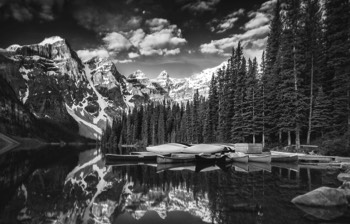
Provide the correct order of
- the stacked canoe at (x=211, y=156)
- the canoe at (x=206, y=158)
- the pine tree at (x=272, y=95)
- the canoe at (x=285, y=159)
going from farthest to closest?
the pine tree at (x=272, y=95) < the canoe at (x=206, y=158) < the stacked canoe at (x=211, y=156) < the canoe at (x=285, y=159)

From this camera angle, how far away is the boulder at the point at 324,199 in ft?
31.3

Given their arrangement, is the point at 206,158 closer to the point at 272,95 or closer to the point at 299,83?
the point at 299,83

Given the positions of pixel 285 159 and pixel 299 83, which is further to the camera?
pixel 299 83

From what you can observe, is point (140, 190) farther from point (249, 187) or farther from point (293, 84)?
point (293, 84)

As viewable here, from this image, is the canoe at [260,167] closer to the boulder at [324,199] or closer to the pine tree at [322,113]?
the boulder at [324,199]

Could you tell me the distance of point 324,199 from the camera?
9.59 meters

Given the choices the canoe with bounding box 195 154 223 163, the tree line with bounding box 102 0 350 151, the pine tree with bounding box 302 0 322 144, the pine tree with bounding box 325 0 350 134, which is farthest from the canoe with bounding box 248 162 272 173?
the pine tree with bounding box 302 0 322 144

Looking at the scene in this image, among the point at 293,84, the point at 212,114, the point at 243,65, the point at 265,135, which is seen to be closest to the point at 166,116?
the point at 212,114

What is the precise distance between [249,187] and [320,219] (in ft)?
18.8

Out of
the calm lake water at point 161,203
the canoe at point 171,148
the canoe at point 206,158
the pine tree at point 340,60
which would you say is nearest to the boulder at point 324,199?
the calm lake water at point 161,203

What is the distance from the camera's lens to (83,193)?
13.2 metres

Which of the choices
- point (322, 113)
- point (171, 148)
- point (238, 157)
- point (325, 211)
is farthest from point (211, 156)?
point (325, 211)

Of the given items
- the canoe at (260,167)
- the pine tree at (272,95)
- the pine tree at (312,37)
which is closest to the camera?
the canoe at (260,167)

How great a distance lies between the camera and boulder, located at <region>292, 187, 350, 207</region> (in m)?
9.55
